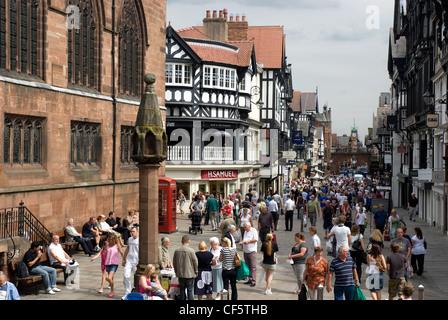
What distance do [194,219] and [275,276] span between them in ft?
29.8

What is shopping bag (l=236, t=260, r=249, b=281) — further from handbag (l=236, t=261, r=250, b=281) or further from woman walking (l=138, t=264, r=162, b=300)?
woman walking (l=138, t=264, r=162, b=300)

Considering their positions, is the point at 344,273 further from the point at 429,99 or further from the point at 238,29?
the point at 238,29

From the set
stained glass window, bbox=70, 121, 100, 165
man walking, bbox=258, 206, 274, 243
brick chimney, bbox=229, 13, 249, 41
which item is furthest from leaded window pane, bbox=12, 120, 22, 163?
brick chimney, bbox=229, 13, 249, 41

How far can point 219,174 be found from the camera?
37750mm

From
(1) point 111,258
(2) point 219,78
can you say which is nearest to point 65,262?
(1) point 111,258

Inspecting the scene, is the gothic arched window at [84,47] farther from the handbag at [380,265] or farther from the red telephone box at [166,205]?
the handbag at [380,265]

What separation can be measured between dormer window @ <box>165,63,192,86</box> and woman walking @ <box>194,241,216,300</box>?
24.9 meters

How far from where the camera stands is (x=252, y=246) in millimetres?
14172

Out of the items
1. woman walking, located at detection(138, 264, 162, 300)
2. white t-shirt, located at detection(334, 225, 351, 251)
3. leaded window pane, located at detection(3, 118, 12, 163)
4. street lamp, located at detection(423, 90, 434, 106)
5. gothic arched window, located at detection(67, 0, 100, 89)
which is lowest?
woman walking, located at detection(138, 264, 162, 300)

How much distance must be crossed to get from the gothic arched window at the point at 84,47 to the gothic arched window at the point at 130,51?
188 centimetres

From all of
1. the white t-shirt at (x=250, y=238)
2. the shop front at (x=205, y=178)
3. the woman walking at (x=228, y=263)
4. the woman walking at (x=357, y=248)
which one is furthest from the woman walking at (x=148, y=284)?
the shop front at (x=205, y=178)

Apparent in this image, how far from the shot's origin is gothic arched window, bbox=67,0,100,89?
21094 mm

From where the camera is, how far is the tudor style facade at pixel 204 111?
3609 centimetres
